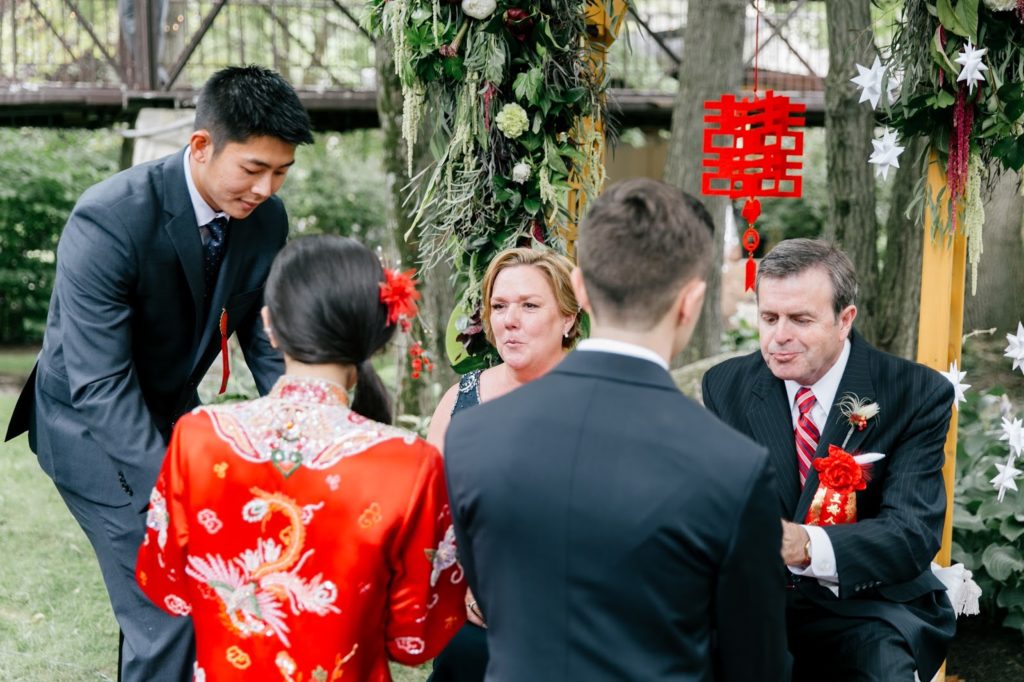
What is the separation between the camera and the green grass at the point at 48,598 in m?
4.43

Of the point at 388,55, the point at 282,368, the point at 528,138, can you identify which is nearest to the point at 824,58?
the point at 388,55

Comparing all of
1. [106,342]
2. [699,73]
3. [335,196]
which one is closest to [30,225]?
[335,196]

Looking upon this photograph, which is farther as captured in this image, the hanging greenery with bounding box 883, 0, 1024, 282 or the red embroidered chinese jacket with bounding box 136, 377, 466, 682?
the hanging greenery with bounding box 883, 0, 1024, 282

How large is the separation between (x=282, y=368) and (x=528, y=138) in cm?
118

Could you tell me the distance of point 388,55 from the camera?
690 centimetres

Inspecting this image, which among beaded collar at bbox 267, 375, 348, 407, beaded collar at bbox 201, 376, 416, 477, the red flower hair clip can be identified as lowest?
beaded collar at bbox 201, 376, 416, 477

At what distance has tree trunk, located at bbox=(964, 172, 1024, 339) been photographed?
22.1 feet

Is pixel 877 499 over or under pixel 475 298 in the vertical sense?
under

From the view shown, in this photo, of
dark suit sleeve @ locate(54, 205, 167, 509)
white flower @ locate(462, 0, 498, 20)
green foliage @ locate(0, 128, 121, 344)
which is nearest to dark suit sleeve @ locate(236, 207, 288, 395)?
dark suit sleeve @ locate(54, 205, 167, 509)

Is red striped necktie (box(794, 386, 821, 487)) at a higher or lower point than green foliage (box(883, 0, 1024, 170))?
lower

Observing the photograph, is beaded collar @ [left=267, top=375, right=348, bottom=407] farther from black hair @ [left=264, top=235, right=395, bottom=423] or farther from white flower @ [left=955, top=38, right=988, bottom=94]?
white flower @ [left=955, top=38, right=988, bottom=94]

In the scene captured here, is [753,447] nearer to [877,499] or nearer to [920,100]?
[877,499]

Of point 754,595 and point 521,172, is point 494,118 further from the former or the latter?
point 754,595

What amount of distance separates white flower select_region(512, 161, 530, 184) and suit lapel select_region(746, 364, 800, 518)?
1.07 m
